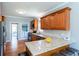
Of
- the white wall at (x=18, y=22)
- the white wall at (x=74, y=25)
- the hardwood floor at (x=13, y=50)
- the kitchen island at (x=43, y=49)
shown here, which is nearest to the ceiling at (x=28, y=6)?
the white wall at (x=74, y=25)

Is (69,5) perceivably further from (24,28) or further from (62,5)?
(24,28)

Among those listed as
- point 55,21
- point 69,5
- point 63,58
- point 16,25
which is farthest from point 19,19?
point 63,58

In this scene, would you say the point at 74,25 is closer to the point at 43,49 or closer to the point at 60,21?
the point at 60,21

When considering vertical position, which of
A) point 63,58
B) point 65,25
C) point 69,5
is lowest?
point 63,58

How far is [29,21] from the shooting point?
26.0ft

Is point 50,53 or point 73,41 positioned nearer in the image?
point 50,53

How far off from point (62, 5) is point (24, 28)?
17.3ft

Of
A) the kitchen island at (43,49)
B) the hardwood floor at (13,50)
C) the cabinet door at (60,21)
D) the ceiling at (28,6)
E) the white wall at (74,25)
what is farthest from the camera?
the hardwood floor at (13,50)

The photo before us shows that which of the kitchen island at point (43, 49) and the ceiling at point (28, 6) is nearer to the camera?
the kitchen island at point (43, 49)

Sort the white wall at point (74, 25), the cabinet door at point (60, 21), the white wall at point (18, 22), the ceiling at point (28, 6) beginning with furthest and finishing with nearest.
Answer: the white wall at point (18, 22) → the ceiling at point (28, 6) → the cabinet door at point (60, 21) → the white wall at point (74, 25)

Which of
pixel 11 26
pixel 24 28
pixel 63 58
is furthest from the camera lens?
pixel 24 28

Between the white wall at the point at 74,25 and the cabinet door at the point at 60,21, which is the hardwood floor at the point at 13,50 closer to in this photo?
the cabinet door at the point at 60,21

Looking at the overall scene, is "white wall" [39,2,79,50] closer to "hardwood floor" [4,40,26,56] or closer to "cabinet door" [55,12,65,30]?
"cabinet door" [55,12,65,30]

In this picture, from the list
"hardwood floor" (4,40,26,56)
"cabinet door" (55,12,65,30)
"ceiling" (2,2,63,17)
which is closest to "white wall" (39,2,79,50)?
"cabinet door" (55,12,65,30)
